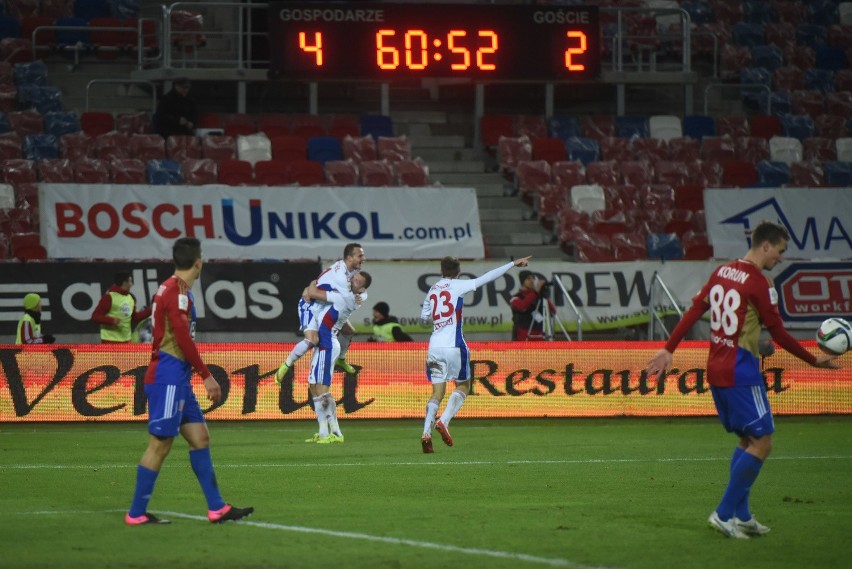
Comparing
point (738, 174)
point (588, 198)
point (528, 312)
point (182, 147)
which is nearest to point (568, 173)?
point (588, 198)

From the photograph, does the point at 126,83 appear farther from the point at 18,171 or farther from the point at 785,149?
the point at 785,149

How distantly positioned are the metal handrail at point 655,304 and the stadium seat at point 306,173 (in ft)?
22.1

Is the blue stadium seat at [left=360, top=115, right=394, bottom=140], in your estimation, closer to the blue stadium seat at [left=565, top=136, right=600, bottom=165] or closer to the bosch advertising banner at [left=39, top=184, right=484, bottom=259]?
the bosch advertising banner at [left=39, top=184, right=484, bottom=259]

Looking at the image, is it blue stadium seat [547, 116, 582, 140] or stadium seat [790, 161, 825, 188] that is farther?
blue stadium seat [547, 116, 582, 140]

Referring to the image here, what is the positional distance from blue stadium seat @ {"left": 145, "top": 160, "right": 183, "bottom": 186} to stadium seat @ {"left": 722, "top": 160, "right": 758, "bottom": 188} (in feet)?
37.6

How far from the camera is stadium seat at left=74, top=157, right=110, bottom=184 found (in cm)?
2495

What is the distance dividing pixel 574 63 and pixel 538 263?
457 cm

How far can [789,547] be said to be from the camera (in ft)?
28.2

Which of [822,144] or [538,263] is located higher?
[822,144]

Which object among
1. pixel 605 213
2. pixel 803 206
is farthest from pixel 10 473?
pixel 803 206

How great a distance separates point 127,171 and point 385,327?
6461mm

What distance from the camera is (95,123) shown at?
86.7 feet

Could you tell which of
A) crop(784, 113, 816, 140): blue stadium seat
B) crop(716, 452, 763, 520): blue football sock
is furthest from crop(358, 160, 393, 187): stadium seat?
crop(716, 452, 763, 520): blue football sock

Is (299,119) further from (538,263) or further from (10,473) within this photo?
(10,473)
